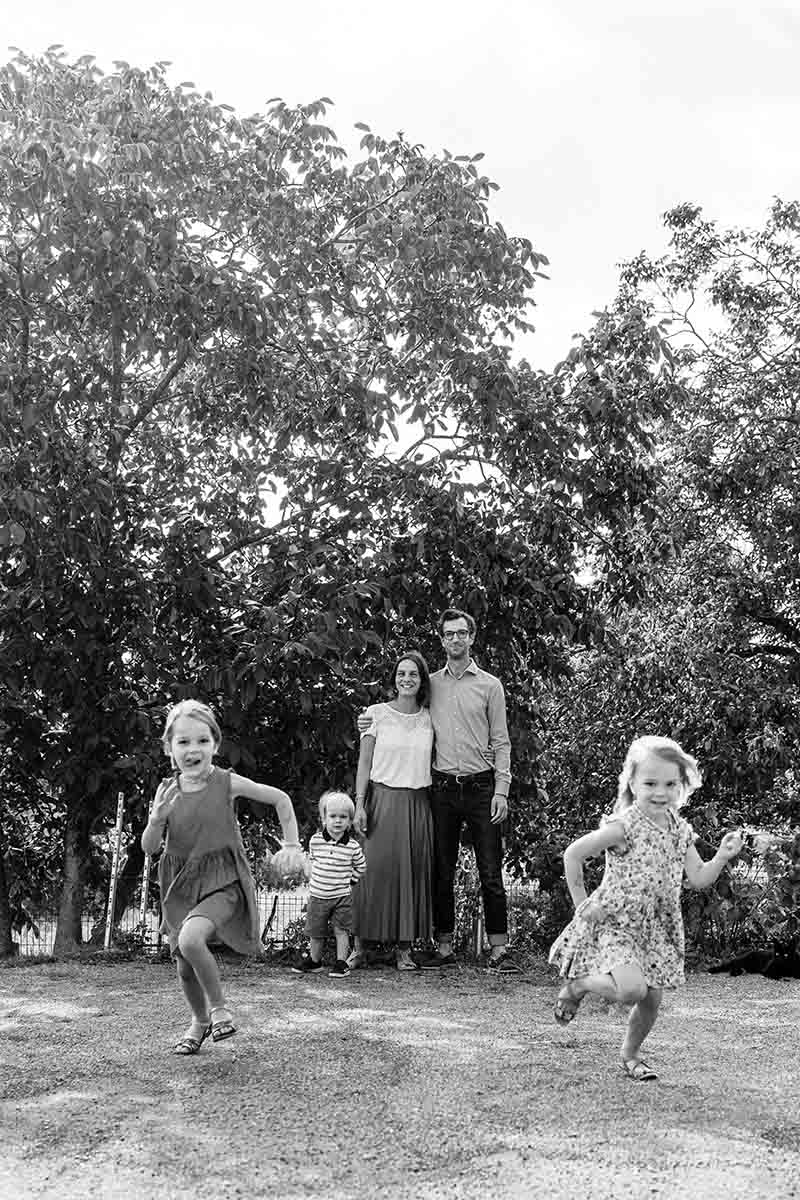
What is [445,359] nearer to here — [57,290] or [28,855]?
[57,290]

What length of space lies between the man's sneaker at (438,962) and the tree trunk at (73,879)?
240 centimetres

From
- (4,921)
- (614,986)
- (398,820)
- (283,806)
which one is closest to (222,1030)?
(283,806)

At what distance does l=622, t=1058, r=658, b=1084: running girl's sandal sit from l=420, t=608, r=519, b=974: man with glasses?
8.97ft

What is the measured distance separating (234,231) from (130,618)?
9.05ft

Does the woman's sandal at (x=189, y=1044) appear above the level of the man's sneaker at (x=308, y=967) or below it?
below

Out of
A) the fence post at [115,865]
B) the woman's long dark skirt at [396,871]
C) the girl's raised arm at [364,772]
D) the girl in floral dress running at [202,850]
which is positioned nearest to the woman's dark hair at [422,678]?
the girl's raised arm at [364,772]

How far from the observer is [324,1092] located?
4.27 meters

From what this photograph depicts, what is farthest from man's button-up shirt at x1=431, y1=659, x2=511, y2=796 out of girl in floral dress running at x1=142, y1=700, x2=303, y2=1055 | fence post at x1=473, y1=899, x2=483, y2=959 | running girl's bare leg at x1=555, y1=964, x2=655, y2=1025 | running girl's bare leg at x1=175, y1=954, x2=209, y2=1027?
running girl's bare leg at x1=555, y1=964, x2=655, y2=1025

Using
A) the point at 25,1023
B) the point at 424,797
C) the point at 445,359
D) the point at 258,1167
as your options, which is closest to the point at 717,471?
the point at 445,359

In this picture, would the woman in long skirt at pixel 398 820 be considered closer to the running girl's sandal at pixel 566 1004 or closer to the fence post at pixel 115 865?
the fence post at pixel 115 865

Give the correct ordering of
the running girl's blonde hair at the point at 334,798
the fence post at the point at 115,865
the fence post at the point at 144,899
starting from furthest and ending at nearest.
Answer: the fence post at the point at 144,899, the fence post at the point at 115,865, the running girl's blonde hair at the point at 334,798

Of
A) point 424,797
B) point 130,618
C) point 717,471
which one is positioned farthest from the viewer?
point 717,471

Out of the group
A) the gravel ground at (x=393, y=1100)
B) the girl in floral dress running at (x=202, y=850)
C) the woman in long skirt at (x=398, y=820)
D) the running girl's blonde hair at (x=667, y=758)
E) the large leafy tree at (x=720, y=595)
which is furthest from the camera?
the large leafy tree at (x=720, y=595)

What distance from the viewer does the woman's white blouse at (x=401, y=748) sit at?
7.35 meters
